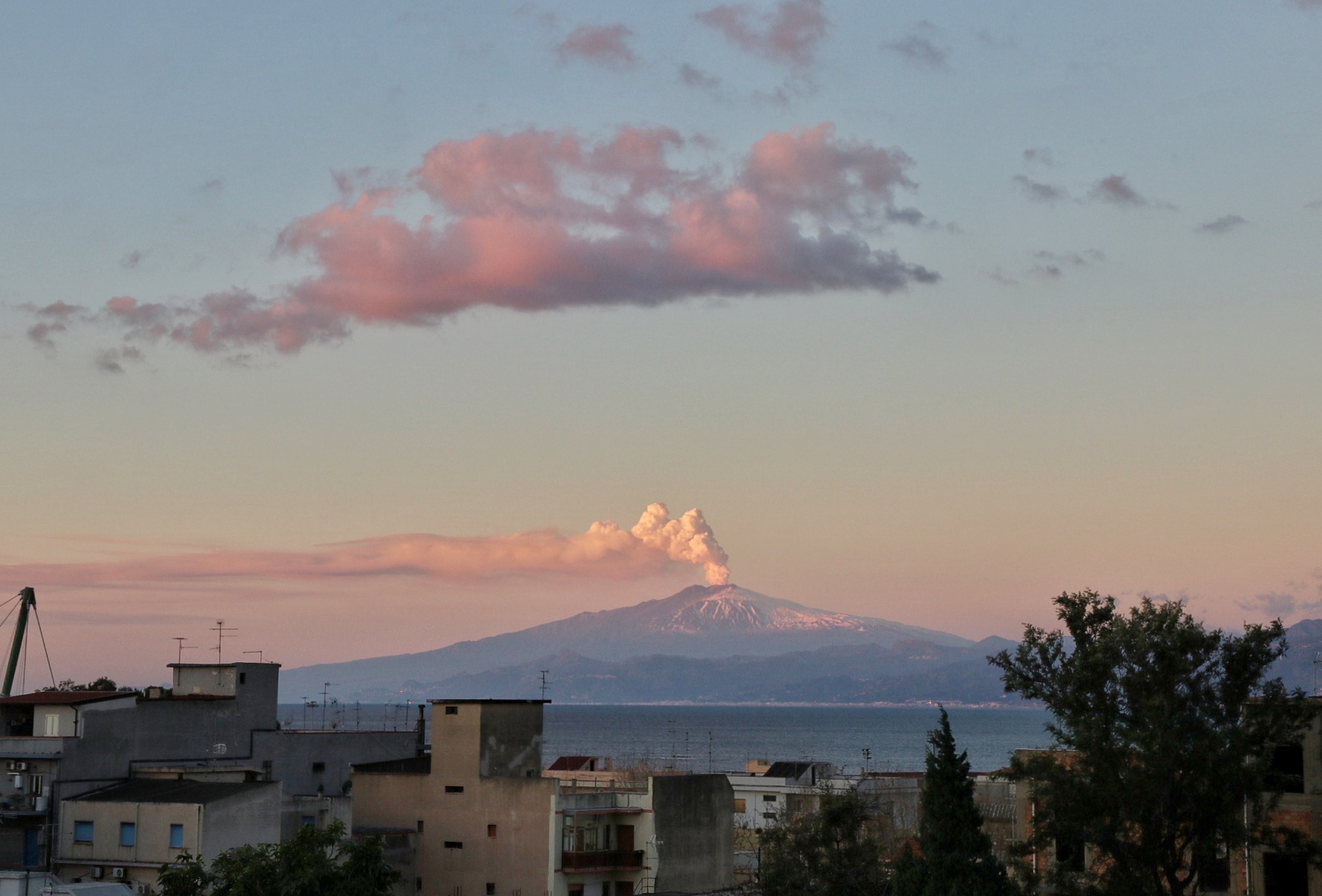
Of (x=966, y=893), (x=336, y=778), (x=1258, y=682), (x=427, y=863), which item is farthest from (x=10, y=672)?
(x=1258, y=682)

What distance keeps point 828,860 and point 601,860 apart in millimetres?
13440

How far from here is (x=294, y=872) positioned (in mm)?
51344

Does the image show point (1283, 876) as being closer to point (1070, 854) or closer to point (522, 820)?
point (1070, 854)

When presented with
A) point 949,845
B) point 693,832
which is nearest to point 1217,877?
point 949,845

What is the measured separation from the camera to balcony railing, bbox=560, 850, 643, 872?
65.5 m

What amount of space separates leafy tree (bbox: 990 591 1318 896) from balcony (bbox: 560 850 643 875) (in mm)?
28731

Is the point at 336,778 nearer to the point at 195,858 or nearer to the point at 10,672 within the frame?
the point at 195,858

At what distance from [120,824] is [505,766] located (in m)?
15.9

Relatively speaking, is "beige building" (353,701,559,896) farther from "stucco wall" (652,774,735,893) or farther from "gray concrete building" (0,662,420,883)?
"stucco wall" (652,774,735,893)

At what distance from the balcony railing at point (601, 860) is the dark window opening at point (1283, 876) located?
3057 cm

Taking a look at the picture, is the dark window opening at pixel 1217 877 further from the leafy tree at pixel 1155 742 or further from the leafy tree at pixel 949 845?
the leafy tree at pixel 949 845

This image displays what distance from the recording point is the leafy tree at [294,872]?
5106 cm

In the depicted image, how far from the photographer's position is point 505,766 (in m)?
67.8

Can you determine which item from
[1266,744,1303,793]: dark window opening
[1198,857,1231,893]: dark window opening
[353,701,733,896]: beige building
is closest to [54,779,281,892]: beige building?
[353,701,733,896]: beige building
